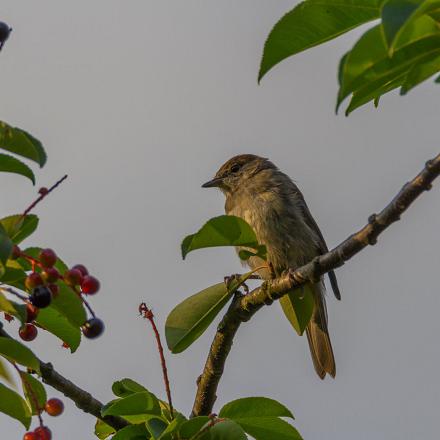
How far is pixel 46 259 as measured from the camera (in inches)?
120

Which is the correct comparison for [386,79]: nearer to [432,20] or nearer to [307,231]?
[432,20]

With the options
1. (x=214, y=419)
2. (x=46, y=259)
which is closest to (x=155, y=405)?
(x=214, y=419)

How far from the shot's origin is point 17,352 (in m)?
3.13

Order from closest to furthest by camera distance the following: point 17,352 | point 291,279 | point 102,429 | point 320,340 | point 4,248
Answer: point 4,248 → point 17,352 → point 291,279 → point 102,429 → point 320,340

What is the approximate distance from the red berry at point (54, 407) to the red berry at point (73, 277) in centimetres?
67

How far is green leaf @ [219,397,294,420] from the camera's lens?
3691 mm

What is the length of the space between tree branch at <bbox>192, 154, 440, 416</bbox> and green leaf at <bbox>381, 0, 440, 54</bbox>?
68 cm

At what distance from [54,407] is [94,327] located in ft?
1.73

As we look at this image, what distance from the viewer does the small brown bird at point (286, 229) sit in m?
7.19

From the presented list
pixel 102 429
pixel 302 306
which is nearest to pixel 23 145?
pixel 102 429

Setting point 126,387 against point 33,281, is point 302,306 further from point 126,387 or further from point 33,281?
point 33,281

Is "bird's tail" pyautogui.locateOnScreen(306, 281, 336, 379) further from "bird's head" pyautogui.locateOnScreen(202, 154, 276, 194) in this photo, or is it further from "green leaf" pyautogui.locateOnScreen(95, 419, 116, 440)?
"green leaf" pyautogui.locateOnScreen(95, 419, 116, 440)

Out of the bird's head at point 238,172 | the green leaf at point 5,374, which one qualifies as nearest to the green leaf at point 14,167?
the green leaf at point 5,374

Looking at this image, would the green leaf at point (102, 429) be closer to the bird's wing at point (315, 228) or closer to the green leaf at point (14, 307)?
the green leaf at point (14, 307)
